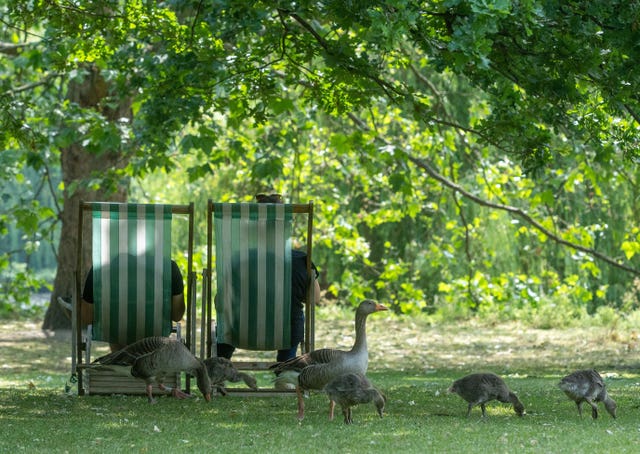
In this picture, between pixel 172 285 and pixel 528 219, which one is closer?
pixel 172 285

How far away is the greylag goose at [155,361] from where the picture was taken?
334 inches

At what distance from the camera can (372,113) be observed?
14141 mm

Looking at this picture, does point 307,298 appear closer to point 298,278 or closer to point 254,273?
point 254,273

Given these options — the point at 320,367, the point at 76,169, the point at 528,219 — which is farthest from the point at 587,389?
the point at 76,169

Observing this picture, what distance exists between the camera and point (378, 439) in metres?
6.68

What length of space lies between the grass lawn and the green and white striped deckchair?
1.78 ft

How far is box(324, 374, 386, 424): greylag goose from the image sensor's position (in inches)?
288

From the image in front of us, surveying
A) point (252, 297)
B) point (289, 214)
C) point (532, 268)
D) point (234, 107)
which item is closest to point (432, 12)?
point (289, 214)


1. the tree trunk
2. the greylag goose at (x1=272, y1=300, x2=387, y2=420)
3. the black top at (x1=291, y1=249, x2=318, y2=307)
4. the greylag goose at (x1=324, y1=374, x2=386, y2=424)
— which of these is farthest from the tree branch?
the greylag goose at (x1=324, y1=374, x2=386, y2=424)

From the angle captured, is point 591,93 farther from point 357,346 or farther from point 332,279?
point 332,279

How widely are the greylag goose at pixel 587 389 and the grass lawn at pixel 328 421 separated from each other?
0.11m

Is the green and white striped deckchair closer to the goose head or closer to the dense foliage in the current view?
the goose head

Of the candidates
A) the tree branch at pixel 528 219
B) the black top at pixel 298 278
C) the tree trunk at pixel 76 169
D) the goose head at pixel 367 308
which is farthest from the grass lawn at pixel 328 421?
the tree trunk at pixel 76 169

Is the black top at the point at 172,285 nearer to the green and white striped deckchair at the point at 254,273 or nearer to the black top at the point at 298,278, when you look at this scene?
the green and white striped deckchair at the point at 254,273
